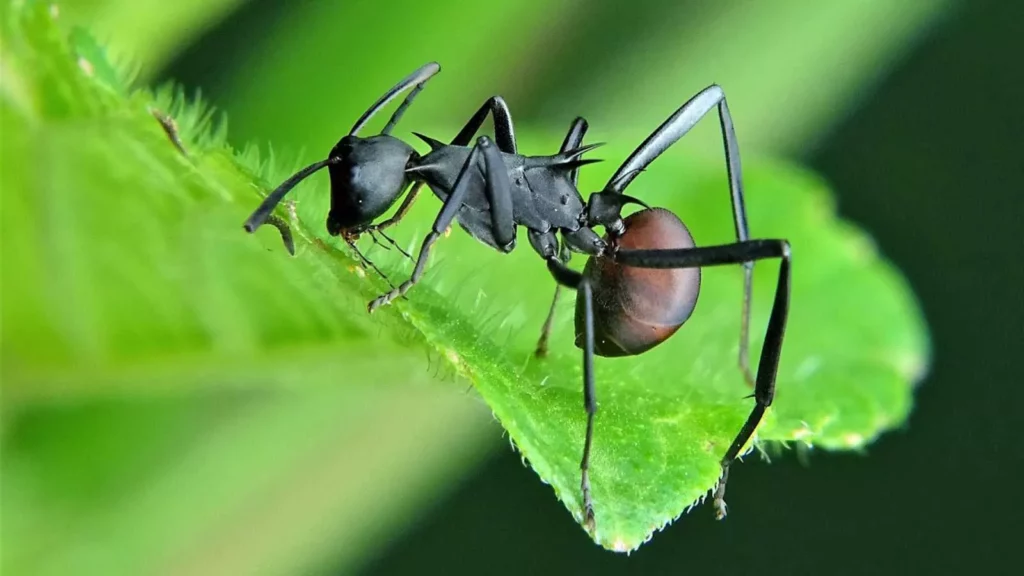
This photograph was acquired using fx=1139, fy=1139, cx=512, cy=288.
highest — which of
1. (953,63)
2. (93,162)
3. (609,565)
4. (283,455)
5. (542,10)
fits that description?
(93,162)

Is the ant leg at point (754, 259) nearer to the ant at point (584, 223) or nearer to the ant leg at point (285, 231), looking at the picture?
the ant at point (584, 223)

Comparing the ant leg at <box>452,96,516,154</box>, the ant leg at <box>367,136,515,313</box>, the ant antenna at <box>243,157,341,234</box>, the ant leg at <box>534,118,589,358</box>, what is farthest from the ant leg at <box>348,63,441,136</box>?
the ant antenna at <box>243,157,341,234</box>

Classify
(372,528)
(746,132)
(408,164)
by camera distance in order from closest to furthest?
1. (408,164)
2. (372,528)
3. (746,132)

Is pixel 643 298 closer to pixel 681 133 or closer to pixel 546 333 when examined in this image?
pixel 546 333

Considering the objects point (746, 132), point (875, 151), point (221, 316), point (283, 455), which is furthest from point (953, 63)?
point (221, 316)

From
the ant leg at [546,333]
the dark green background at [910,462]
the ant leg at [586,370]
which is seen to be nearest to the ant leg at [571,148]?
the ant leg at [546,333]

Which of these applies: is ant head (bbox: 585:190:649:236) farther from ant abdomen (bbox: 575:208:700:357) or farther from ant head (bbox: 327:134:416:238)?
ant head (bbox: 327:134:416:238)

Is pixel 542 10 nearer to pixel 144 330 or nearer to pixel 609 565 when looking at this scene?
pixel 609 565
